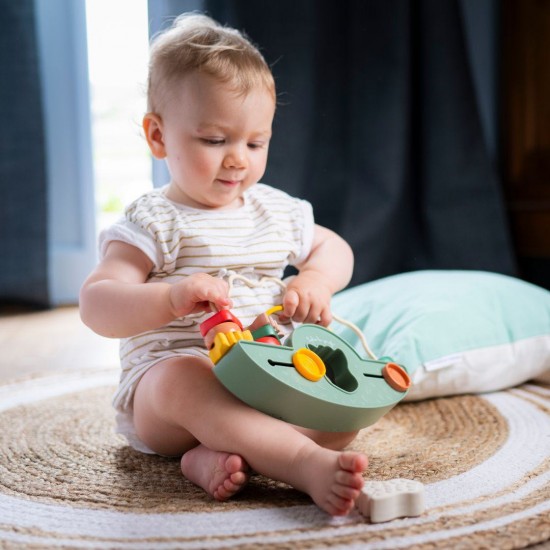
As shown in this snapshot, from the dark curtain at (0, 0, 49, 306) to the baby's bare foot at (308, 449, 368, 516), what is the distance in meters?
1.56

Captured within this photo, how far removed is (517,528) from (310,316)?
0.33 m

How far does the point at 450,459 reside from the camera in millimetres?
892

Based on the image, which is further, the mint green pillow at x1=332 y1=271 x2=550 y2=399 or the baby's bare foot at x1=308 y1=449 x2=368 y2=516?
the mint green pillow at x1=332 y1=271 x2=550 y2=399

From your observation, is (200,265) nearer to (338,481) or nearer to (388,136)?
(338,481)

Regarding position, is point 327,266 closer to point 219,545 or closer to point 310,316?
point 310,316

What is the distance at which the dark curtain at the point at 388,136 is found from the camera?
206 centimetres

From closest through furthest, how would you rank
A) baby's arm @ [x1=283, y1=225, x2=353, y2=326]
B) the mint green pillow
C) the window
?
baby's arm @ [x1=283, y1=225, x2=353, y2=326] → the mint green pillow → the window

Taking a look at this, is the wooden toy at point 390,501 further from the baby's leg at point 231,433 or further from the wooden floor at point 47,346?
the wooden floor at point 47,346

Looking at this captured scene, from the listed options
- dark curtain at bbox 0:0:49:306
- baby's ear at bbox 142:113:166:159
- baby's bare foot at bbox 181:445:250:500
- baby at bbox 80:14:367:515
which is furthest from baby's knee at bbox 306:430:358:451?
dark curtain at bbox 0:0:49:306

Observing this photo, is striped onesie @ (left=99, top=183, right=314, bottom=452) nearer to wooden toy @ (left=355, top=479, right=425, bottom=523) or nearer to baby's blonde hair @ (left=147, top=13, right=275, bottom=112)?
baby's blonde hair @ (left=147, top=13, right=275, bottom=112)

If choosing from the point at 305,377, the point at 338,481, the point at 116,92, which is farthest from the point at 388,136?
the point at 338,481

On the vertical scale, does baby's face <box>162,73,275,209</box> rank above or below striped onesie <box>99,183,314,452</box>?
above

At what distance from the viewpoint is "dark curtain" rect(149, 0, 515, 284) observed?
2059 mm

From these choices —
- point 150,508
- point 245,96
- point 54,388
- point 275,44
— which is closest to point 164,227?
point 245,96
